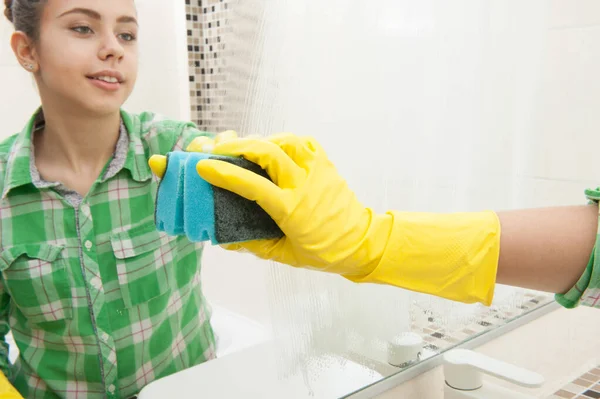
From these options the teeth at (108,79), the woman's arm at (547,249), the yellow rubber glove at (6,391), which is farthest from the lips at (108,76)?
the woman's arm at (547,249)

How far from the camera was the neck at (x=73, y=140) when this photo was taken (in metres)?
0.69

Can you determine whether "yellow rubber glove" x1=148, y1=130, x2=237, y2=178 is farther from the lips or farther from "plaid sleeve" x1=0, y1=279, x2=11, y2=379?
"plaid sleeve" x1=0, y1=279, x2=11, y2=379

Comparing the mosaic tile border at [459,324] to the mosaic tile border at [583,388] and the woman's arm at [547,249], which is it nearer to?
the mosaic tile border at [583,388]

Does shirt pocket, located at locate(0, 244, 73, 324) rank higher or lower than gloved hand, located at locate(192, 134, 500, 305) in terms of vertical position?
lower

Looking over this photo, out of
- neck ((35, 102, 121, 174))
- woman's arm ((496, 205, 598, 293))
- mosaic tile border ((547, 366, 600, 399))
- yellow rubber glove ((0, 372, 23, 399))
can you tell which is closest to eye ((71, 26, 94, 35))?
neck ((35, 102, 121, 174))

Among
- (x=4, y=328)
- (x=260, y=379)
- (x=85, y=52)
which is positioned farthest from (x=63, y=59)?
(x=260, y=379)

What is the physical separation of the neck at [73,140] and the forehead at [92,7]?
13 cm

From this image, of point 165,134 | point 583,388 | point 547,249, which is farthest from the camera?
point 583,388

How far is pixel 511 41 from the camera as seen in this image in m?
1.02

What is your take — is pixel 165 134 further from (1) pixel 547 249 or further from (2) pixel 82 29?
(1) pixel 547 249

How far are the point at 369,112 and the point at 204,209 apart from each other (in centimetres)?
43

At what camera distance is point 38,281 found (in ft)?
2.16

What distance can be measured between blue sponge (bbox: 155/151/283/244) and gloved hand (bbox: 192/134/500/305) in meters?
0.01

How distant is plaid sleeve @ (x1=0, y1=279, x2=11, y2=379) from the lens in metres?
0.67
